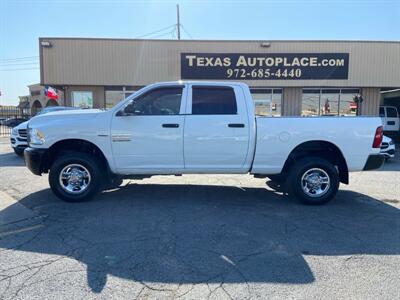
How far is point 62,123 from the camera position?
5.62 m

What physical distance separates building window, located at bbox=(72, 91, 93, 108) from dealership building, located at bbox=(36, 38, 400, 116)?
Answer: 2.03 feet

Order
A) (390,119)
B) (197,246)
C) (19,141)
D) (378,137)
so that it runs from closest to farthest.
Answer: (197,246)
(378,137)
(19,141)
(390,119)

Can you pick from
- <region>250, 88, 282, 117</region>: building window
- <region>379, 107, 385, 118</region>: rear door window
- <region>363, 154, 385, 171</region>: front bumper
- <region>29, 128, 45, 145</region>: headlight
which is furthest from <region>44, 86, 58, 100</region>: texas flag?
<region>363, 154, 385, 171</region>: front bumper

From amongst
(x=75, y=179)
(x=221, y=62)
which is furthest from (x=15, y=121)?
(x=75, y=179)

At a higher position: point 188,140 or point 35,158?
point 188,140

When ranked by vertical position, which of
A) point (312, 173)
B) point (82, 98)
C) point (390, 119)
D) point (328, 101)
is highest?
point (82, 98)

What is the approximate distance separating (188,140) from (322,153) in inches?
96.6

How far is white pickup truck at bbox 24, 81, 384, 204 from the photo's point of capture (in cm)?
568

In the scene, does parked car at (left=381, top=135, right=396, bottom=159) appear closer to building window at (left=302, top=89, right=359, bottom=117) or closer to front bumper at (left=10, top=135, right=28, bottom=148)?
building window at (left=302, top=89, right=359, bottom=117)

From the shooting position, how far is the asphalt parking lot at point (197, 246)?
316 centimetres

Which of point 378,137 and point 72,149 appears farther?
point 72,149

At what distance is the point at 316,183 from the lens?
5.95 meters

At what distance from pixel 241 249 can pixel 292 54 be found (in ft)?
49.2

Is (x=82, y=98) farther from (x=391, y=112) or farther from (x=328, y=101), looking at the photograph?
(x=391, y=112)
